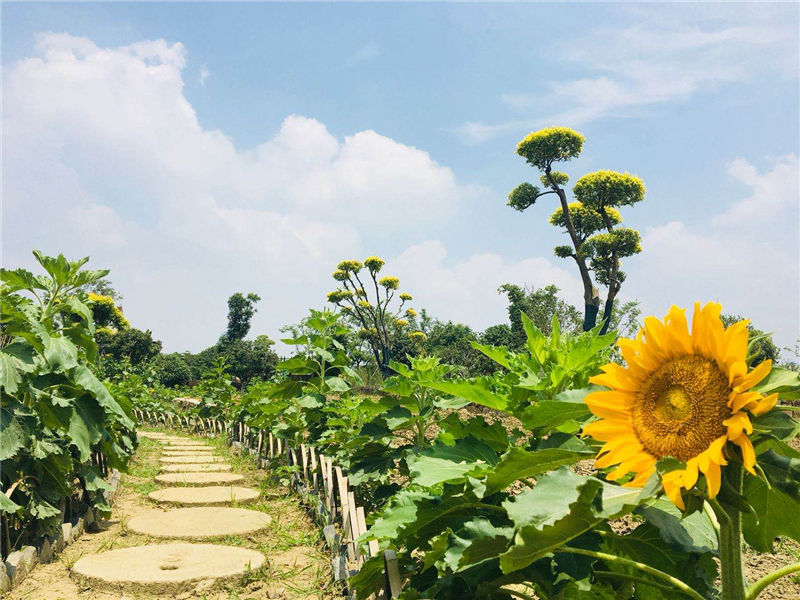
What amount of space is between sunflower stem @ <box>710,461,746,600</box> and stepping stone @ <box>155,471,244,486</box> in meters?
6.29

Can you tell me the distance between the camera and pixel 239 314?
131ft

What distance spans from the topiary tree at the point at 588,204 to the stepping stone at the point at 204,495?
1990cm

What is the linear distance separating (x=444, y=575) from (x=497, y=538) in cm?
34

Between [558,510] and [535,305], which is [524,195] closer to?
[535,305]

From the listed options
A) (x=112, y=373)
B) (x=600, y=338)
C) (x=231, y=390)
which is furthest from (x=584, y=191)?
(x=600, y=338)

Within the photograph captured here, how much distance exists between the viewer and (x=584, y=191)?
83.9 feet

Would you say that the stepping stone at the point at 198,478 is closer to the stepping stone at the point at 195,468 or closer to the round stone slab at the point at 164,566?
the stepping stone at the point at 195,468

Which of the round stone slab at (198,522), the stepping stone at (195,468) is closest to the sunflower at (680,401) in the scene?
the round stone slab at (198,522)

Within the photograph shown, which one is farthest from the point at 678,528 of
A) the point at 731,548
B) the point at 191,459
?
the point at 191,459

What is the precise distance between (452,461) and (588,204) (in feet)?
85.1

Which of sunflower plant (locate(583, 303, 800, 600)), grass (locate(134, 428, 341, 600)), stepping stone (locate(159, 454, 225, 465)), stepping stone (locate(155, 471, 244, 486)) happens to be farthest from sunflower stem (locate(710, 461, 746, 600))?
stepping stone (locate(159, 454, 225, 465))

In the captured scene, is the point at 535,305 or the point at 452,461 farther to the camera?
the point at 535,305

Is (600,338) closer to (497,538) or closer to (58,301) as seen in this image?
(497,538)

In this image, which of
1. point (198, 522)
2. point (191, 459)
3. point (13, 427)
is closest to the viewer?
point (13, 427)
